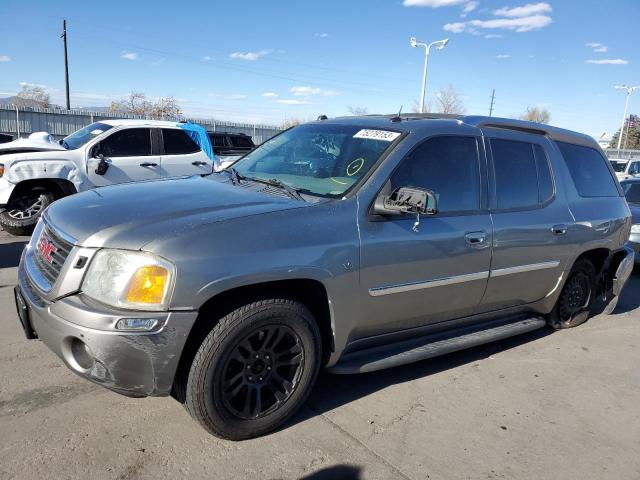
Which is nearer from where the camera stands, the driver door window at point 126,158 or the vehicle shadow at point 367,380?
the vehicle shadow at point 367,380

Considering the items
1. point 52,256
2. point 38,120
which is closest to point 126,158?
point 52,256

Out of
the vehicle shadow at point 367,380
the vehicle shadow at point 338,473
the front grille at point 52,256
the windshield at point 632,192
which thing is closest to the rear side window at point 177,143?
the front grille at point 52,256

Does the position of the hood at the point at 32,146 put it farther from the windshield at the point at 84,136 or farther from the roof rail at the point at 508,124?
the roof rail at the point at 508,124

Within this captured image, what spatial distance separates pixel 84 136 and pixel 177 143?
1496 millimetres

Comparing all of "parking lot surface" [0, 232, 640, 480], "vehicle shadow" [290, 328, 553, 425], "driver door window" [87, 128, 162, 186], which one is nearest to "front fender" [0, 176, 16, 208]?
"driver door window" [87, 128, 162, 186]

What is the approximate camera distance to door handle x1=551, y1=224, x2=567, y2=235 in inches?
170

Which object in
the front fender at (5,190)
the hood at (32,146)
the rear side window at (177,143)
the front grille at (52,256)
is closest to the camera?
the front grille at (52,256)

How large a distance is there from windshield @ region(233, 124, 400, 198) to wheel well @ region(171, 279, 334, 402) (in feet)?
2.01

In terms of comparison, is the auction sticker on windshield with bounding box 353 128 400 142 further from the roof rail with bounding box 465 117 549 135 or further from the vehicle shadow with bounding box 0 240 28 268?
the vehicle shadow with bounding box 0 240 28 268

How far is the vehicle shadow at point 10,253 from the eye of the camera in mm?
6398

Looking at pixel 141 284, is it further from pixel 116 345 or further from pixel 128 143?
pixel 128 143

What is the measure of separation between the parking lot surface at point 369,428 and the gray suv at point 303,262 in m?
0.29

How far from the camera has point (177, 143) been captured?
9281 millimetres

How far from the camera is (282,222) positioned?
2.89 m
